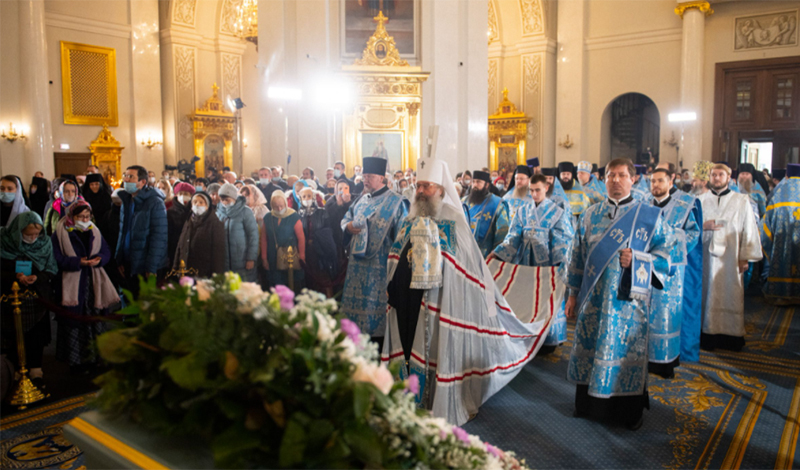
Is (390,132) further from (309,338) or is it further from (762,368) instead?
(309,338)

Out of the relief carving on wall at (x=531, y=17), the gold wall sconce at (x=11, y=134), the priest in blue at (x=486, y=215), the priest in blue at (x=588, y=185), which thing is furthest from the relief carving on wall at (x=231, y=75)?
the priest in blue at (x=486, y=215)

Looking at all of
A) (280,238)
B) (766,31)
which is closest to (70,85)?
(280,238)

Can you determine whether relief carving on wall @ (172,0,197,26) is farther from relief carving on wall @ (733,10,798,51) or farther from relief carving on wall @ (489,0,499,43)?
relief carving on wall @ (733,10,798,51)

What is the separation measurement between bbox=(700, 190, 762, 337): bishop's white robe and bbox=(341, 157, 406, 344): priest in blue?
339cm

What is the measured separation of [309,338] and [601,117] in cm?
1994

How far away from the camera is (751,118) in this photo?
17531 mm

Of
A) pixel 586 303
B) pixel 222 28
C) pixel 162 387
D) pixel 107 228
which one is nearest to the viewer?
pixel 162 387

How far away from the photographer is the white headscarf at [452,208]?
4492mm

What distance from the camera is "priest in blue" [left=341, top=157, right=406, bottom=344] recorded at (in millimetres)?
5832

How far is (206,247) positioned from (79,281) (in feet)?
4.05

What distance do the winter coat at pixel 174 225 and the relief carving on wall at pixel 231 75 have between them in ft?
51.4

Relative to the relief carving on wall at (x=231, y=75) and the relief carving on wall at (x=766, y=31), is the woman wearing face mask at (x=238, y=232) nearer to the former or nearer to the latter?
the relief carving on wall at (x=231, y=75)

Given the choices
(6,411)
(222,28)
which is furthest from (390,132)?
(6,411)

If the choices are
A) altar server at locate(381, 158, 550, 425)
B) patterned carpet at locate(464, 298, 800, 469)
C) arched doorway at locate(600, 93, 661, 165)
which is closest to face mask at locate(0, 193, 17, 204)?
altar server at locate(381, 158, 550, 425)
